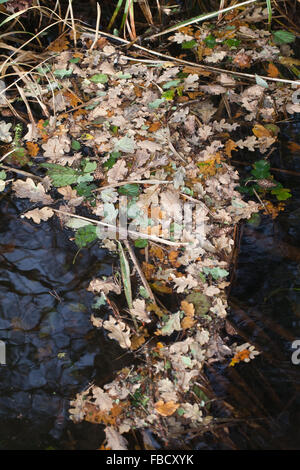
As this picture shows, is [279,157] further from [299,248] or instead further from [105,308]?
[105,308]

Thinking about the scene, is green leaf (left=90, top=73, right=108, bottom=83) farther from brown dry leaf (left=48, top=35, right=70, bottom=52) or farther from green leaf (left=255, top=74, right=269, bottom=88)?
green leaf (left=255, top=74, right=269, bottom=88)

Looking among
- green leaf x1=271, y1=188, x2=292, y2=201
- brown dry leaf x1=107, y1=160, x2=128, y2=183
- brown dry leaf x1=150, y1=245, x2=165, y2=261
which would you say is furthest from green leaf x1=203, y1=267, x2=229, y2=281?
brown dry leaf x1=107, y1=160, x2=128, y2=183

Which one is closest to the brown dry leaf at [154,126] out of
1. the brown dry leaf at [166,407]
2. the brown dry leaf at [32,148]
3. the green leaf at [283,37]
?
the brown dry leaf at [32,148]

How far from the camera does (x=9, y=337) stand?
7.38 feet

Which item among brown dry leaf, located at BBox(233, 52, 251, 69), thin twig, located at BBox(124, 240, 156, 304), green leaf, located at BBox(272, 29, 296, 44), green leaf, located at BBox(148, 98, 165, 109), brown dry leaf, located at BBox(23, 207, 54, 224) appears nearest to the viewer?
thin twig, located at BBox(124, 240, 156, 304)

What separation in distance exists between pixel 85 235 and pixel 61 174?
56 cm

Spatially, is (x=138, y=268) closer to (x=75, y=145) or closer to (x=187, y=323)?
(x=187, y=323)

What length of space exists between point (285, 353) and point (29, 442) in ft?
4.95

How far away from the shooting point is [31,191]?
273cm

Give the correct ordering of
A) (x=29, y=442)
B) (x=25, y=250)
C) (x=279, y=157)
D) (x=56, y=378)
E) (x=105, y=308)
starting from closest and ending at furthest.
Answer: (x=29, y=442), (x=56, y=378), (x=105, y=308), (x=25, y=250), (x=279, y=157)

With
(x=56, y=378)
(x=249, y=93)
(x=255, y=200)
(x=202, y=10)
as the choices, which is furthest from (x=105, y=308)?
(x=202, y=10)

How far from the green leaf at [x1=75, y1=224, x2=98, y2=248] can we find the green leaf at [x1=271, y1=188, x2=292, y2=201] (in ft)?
4.37

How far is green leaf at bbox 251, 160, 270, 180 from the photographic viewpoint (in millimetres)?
2760

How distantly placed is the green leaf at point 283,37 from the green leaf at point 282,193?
5.56 feet
